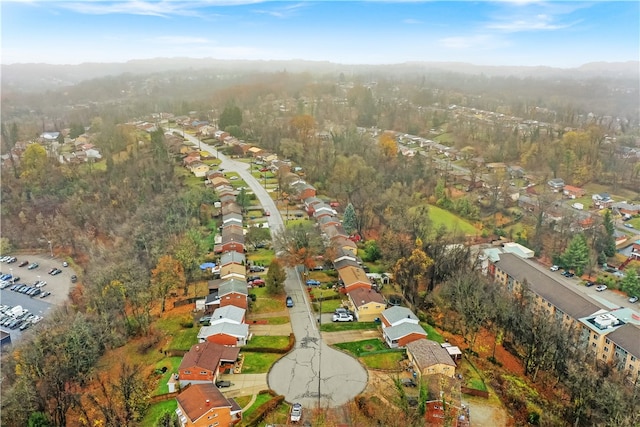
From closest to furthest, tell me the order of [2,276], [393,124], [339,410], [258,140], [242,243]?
[339,410] < [242,243] < [2,276] < [258,140] < [393,124]

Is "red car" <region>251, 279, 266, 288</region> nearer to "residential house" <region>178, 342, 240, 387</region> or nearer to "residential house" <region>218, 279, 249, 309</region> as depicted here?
"residential house" <region>218, 279, 249, 309</region>

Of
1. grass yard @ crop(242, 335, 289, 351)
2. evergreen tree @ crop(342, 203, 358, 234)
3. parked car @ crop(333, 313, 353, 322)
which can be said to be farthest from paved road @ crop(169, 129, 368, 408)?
evergreen tree @ crop(342, 203, 358, 234)

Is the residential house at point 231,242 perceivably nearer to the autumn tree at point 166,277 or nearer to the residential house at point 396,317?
the autumn tree at point 166,277

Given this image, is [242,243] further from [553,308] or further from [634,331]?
[634,331]

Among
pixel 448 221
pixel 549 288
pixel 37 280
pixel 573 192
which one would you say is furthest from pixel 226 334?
pixel 573 192

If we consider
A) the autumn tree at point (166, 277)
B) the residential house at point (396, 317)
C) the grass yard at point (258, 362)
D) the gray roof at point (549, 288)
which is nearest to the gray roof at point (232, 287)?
the autumn tree at point (166, 277)

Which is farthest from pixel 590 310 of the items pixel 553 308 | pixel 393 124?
pixel 393 124

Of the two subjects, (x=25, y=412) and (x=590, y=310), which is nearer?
(x=25, y=412)
